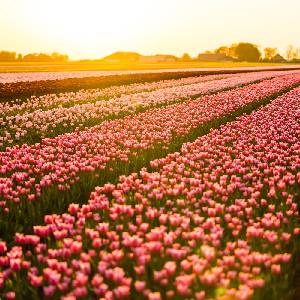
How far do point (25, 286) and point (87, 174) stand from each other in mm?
3665

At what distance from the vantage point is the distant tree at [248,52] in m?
194

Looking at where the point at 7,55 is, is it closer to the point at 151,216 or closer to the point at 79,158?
the point at 79,158

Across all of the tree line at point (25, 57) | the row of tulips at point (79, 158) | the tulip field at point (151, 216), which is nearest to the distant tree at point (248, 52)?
the tree line at point (25, 57)

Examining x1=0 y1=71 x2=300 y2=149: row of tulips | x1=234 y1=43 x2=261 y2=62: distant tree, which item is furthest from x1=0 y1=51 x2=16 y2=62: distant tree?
x1=0 y1=71 x2=300 y2=149: row of tulips

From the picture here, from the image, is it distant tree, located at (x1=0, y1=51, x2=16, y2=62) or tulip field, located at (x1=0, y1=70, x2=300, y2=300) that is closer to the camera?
tulip field, located at (x1=0, y1=70, x2=300, y2=300)

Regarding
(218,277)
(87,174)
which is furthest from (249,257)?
(87,174)

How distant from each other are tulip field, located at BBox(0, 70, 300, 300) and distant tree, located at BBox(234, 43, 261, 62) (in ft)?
614

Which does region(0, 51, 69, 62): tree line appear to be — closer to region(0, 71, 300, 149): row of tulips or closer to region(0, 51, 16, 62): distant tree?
region(0, 51, 16, 62): distant tree

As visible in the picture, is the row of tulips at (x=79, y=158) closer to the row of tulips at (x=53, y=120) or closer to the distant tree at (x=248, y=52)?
the row of tulips at (x=53, y=120)

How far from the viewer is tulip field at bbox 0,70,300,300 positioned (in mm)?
3959

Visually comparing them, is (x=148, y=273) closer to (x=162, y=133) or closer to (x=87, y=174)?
(x=87, y=174)

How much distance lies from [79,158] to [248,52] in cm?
19450

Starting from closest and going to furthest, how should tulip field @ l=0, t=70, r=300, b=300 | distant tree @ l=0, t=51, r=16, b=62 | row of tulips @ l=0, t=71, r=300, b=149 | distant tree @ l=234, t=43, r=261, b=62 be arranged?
tulip field @ l=0, t=70, r=300, b=300
row of tulips @ l=0, t=71, r=300, b=149
distant tree @ l=0, t=51, r=16, b=62
distant tree @ l=234, t=43, r=261, b=62

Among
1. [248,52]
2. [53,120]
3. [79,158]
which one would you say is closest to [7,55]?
[248,52]
